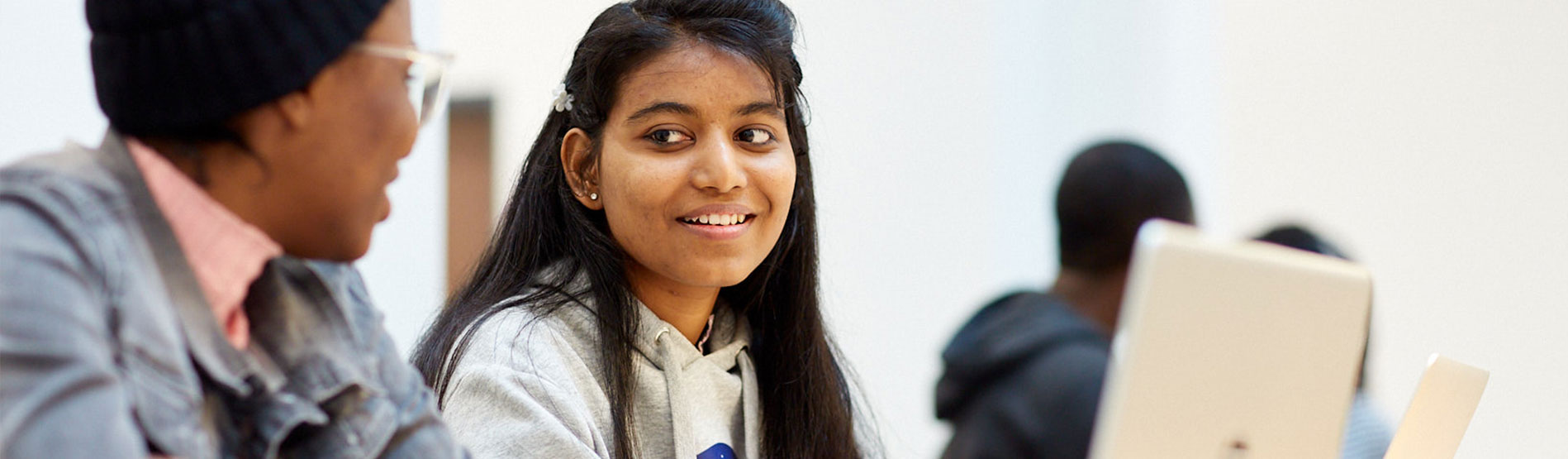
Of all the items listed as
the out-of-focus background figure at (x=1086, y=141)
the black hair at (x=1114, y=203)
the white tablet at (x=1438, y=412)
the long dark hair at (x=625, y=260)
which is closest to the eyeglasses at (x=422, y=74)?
the long dark hair at (x=625, y=260)

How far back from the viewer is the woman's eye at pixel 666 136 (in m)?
1.68

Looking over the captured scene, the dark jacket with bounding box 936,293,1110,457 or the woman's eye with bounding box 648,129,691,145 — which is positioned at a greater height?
the woman's eye with bounding box 648,129,691,145

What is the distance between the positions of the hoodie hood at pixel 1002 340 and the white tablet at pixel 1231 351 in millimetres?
893

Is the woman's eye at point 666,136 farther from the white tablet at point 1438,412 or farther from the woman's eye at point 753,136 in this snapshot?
the white tablet at point 1438,412

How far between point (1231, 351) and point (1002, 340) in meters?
1.01

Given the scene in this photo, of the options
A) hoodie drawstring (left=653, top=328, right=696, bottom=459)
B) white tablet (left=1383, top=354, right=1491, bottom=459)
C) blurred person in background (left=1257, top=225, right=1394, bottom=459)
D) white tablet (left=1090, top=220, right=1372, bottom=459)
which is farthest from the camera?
blurred person in background (left=1257, top=225, right=1394, bottom=459)

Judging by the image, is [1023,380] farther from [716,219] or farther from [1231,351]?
[1231,351]

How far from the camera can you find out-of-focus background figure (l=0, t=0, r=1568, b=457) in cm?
356

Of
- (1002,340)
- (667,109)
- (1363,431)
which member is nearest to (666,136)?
(667,109)

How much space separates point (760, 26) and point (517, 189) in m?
0.36

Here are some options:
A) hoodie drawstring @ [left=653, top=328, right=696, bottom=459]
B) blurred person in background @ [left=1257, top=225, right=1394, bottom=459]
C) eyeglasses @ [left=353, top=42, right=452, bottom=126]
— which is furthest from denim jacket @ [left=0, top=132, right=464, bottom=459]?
blurred person in background @ [left=1257, top=225, right=1394, bottom=459]

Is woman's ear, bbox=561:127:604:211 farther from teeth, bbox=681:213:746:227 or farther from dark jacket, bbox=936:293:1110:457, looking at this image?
dark jacket, bbox=936:293:1110:457

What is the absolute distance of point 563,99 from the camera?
1.80 m

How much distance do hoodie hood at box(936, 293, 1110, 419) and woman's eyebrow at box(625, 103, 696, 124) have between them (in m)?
0.61
